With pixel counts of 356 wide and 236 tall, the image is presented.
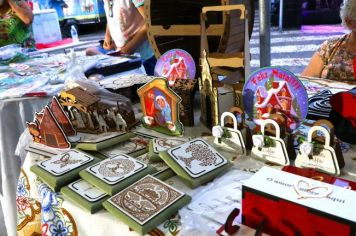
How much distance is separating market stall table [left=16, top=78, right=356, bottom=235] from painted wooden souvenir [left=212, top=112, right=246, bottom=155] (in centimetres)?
2

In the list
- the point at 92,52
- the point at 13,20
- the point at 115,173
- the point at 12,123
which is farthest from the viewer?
the point at 13,20

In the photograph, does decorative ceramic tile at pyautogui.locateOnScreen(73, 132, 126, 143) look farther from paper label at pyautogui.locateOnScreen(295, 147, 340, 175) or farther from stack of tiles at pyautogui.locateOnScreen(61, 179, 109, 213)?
paper label at pyautogui.locateOnScreen(295, 147, 340, 175)

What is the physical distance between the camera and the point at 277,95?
827 mm

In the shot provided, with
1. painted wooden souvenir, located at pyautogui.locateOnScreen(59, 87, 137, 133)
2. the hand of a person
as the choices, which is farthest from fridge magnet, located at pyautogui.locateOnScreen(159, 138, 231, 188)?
the hand of a person

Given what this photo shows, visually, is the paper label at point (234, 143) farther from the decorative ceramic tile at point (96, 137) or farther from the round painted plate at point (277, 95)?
the decorative ceramic tile at point (96, 137)

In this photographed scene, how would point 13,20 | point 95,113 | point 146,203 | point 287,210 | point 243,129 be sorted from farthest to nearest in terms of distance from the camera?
point 13,20, point 95,113, point 243,129, point 146,203, point 287,210

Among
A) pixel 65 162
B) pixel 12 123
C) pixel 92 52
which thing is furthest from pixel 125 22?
pixel 65 162

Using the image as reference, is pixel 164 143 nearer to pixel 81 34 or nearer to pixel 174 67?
pixel 174 67

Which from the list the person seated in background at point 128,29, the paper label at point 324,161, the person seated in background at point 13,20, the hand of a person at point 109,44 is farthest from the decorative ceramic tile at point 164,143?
the person seated in background at point 13,20

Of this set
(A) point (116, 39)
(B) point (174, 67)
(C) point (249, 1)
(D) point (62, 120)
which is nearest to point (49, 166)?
(D) point (62, 120)

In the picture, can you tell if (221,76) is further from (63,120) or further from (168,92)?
(63,120)

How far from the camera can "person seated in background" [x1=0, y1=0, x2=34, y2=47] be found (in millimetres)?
2330

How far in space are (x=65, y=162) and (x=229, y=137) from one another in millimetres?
383

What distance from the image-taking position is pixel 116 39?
218 centimetres
